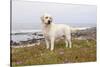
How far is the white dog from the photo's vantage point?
2.12 metres

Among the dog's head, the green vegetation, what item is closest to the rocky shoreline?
the green vegetation

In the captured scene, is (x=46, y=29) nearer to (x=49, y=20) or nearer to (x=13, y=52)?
(x=49, y=20)

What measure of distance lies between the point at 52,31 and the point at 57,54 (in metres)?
0.27

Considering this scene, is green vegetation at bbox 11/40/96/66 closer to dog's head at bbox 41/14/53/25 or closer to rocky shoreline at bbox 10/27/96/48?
rocky shoreline at bbox 10/27/96/48

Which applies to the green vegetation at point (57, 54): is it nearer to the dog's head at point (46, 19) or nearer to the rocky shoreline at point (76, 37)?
the rocky shoreline at point (76, 37)

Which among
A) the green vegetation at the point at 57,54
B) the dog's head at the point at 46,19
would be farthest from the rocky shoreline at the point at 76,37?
the dog's head at the point at 46,19

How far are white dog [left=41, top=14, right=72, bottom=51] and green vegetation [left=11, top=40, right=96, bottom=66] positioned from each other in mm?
67

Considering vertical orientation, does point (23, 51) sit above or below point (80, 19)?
below

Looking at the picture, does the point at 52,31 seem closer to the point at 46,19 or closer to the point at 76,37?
the point at 46,19

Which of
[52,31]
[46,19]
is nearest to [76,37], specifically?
[52,31]

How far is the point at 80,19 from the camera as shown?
2250 millimetres
